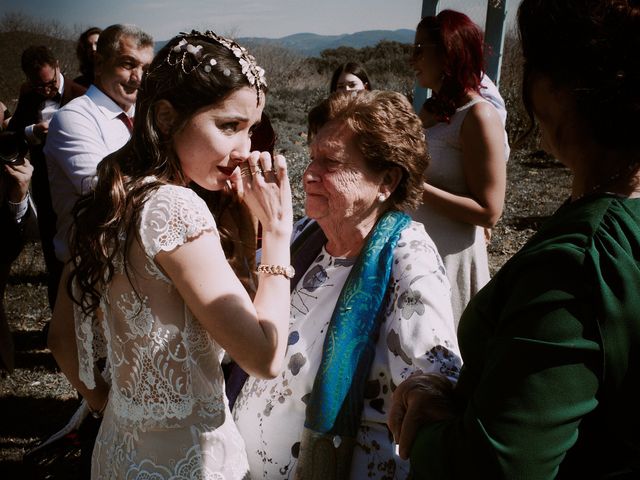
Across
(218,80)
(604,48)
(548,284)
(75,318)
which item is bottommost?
(75,318)

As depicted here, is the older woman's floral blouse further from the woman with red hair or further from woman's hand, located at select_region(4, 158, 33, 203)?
woman's hand, located at select_region(4, 158, 33, 203)

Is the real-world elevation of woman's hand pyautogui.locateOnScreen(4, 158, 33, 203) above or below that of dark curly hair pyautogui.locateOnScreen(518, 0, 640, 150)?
below

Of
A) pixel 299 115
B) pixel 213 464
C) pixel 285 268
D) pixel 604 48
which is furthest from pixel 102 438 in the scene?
pixel 299 115

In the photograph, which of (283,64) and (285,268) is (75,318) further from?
(283,64)

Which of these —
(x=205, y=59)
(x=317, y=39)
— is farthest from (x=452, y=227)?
(x=317, y=39)

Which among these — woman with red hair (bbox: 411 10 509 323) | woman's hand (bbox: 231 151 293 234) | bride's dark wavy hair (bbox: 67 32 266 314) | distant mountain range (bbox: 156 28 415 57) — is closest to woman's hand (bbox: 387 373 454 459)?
woman's hand (bbox: 231 151 293 234)

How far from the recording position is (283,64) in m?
14.7

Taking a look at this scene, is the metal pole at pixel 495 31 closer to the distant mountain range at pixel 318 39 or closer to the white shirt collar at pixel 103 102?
the white shirt collar at pixel 103 102

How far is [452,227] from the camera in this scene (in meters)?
3.23

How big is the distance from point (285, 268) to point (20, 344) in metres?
4.52

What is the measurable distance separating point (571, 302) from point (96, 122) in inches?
134

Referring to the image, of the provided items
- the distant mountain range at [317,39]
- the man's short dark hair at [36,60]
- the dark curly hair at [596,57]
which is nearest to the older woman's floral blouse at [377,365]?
the dark curly hair at [596,57]

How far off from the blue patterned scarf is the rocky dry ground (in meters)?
2.40

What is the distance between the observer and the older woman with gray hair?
1.79 metres
